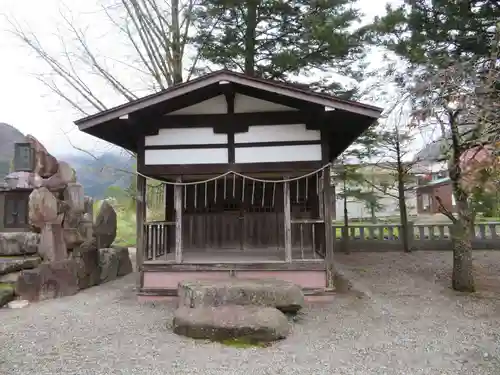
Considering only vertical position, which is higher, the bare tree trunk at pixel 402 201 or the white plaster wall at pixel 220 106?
the white plaster wall at pixel 220 106

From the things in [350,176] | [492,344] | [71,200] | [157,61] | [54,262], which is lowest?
[492,344]

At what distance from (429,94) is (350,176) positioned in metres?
8.41

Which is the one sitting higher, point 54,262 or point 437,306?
point 54,262

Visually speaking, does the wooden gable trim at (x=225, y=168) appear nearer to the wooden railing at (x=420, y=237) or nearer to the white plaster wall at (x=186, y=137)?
the white plaster wall at (x=186, y=137)

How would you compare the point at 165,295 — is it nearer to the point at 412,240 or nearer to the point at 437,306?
the point at 437,306

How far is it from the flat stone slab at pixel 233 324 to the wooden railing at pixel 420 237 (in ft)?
30.4

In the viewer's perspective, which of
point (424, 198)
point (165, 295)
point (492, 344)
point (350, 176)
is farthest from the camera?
point (424, 198)

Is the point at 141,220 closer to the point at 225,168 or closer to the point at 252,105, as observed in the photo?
the point at 225,168

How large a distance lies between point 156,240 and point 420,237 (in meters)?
10.3

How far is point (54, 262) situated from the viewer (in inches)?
301

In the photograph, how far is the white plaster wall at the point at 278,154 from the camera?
24.4 ft

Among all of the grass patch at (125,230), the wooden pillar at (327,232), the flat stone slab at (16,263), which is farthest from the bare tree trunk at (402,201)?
the grass patch at (125,230)

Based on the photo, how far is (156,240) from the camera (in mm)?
8227

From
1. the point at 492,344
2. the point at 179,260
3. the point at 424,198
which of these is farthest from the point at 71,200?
the point at 424,198
